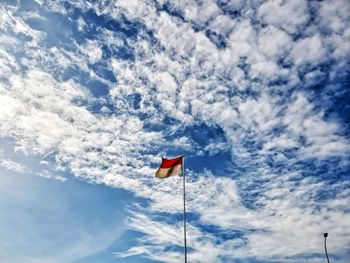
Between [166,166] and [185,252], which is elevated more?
[166,166]

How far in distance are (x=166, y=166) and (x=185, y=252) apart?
26.3ft

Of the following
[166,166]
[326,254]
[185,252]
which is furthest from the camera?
[326,254]

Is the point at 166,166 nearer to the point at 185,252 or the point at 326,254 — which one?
the point at 185,252

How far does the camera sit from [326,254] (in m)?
41.0

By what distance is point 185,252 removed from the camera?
73.6 ft

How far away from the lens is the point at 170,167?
1117 inches

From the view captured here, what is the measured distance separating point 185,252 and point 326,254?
2678 cm

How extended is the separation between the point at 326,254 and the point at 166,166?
26.1m

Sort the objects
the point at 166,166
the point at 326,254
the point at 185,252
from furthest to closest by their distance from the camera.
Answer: the point at 326,254 < the point at 166,166 < the point at 185,252

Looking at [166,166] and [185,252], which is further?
[166,166]

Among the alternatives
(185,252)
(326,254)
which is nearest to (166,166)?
(185,252)

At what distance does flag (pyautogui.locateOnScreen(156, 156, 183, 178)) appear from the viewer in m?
28.1

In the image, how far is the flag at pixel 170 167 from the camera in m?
28.1

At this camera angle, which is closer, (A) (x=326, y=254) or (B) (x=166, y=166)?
(B) (x=166, y=166)
